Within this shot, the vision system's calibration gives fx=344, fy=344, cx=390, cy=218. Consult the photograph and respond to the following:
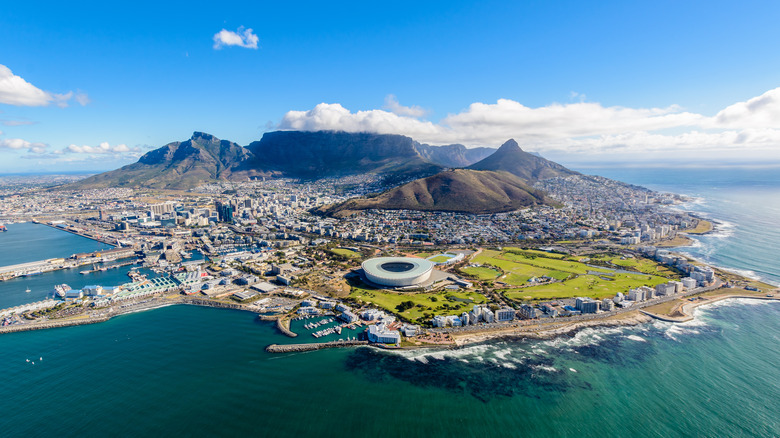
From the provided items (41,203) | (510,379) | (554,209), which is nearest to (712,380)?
(510,379)

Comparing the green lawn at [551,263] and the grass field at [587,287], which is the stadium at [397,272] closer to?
the grass field at [587,287]

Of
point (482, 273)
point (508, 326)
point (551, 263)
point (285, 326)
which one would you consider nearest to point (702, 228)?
point (551, 263)

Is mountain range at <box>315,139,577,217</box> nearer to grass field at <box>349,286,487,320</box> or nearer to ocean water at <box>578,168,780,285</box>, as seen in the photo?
ocean water at <box>578,168,780,285</box>

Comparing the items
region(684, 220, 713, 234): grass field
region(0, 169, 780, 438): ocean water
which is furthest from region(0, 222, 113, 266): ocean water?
region(684, 220, 713, 234): grass field

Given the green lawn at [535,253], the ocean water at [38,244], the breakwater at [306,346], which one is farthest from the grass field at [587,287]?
the ocean water at [38,244]

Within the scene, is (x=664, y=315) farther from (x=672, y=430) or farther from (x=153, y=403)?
(x=153, y=403)

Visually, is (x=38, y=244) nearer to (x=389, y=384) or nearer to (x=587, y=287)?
(x=389, y=384)
